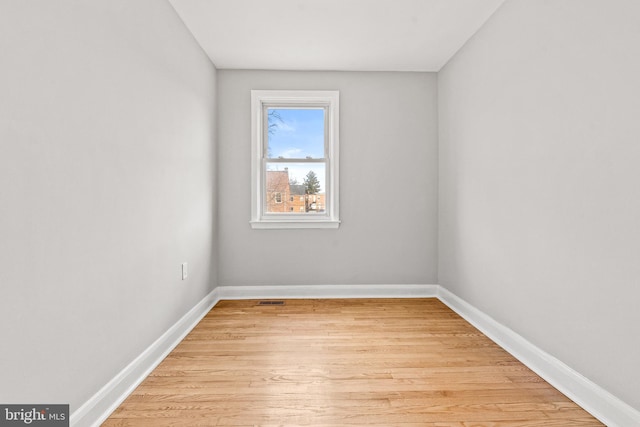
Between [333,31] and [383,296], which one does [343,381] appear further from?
[333,31]

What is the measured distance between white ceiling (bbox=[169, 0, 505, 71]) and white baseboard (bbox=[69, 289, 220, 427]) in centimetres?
241

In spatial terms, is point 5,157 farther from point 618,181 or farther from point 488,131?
point 488,131

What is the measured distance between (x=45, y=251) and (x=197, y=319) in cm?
188

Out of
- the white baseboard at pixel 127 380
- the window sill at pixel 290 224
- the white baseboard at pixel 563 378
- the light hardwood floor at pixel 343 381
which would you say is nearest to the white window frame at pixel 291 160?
the window sill at pixel 290 224

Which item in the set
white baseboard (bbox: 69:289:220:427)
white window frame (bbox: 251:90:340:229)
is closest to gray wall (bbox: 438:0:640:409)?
white window frame (bbox: 251:90:340:229)

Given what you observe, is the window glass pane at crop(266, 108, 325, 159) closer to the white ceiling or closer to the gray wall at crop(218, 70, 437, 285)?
the gray wall at crop(218, 70, 437, 285)

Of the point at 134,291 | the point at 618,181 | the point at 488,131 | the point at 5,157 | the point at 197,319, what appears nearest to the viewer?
the point at 5,157

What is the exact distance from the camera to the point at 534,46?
2.11 m

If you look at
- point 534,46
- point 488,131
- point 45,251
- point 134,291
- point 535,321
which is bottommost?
point 535,321

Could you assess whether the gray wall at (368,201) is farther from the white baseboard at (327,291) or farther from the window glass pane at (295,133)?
the window glass pane at (295,133)

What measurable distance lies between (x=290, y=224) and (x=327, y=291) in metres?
0.84

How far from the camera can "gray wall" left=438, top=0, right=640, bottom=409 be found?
1.52 metres

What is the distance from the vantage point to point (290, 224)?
366cm

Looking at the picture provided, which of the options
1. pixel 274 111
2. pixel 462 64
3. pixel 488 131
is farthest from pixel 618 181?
pixel 274 111
